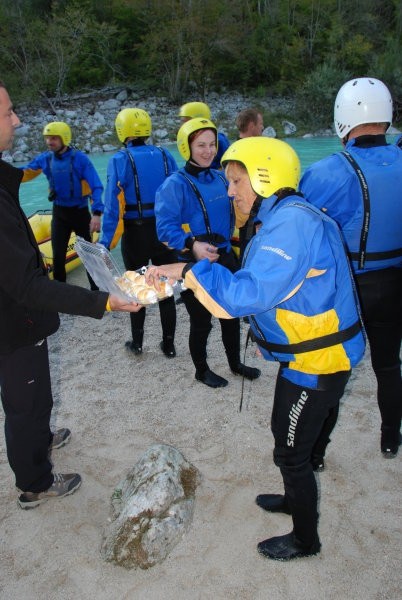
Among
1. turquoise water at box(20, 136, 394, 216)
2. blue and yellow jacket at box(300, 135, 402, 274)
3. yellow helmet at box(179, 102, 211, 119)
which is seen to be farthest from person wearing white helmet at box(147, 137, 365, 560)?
turquoise water at box(20, 136, 394, 216)

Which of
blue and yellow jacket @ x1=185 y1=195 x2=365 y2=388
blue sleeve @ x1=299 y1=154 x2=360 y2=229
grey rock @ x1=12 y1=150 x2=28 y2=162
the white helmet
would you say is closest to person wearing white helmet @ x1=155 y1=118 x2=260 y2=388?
blue sleeve @ x1=299 y1=154 x2=360 y2=229

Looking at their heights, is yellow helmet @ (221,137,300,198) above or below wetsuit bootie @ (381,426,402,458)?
above

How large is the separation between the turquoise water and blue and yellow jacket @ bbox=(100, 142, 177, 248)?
33.9 feet

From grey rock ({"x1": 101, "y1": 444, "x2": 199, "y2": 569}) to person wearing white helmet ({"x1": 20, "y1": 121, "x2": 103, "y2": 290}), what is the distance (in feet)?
12.8

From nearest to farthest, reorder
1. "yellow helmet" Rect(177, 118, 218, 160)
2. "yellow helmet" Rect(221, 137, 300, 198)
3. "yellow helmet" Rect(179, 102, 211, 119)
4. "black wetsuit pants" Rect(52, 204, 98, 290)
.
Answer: "yellow helmet" Rect(221, 137, 300, 198) → "yellow helmet" Rect(177, 118, 218, 160) → "yellow helmet" Rect(179, 102, 211, 119) → "black wetsuit pants" Rect(52, 204, 98, 290)

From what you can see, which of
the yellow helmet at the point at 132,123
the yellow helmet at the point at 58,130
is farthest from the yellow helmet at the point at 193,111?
the yellow helmet at the point at 58,130

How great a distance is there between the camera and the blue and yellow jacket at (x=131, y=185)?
4.57 meters

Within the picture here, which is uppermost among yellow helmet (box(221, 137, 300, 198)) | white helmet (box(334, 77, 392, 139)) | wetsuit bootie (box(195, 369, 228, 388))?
white helmet (box(334, 77, 392, 139))

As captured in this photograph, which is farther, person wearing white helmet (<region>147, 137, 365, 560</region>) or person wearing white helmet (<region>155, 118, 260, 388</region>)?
person wearing white helmet (<region>155, 118, 260, 388</region>)

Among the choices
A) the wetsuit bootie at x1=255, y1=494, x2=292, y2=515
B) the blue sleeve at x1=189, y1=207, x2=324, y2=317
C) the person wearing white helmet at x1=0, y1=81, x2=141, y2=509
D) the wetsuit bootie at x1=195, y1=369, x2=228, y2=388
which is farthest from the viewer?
the wetsuit bootie at x1=195, y1=369, x2=228, y2=388

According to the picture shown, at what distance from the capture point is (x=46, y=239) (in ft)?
27.2

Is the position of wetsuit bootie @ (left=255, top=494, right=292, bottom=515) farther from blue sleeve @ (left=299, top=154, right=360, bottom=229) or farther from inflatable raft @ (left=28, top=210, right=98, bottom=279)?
inflatable raft @ (left=28, top=210, right=98, bottom=279)

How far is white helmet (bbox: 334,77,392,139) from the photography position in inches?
109

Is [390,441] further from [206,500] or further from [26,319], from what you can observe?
[26,319]
